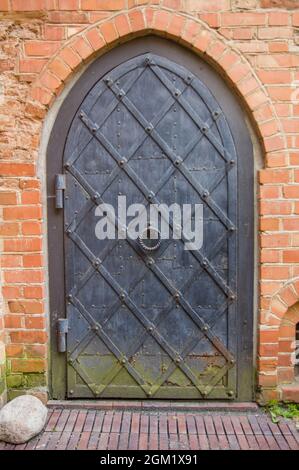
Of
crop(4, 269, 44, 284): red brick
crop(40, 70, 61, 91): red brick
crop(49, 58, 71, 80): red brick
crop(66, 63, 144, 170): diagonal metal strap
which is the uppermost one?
crop(49, 58, 71, 80): red brick

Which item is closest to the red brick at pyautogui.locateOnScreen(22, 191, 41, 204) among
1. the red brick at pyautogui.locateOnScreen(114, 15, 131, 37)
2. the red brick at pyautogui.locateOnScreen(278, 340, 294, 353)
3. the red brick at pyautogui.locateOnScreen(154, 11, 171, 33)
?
the red brick at pyautogui.locateOnScreen(114, 15, 131, 37)

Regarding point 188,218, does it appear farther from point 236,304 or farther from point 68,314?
point 68,314

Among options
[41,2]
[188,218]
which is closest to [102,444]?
[188,218]

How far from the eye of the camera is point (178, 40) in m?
3.27

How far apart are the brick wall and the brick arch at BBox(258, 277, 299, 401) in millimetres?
11

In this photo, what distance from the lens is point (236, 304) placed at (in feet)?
11.3

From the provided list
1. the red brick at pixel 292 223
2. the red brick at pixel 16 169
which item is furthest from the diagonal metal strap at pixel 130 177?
the red brick at pixel 292 223

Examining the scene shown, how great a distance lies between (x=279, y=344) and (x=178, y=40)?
2.37 metres

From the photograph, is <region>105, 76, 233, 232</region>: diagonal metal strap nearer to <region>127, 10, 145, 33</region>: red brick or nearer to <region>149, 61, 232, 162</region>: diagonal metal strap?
<region>149, 61, 232, 162</region>: diagonal metal strap

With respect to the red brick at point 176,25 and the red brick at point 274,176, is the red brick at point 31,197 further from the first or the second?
the red brick at point 274,176

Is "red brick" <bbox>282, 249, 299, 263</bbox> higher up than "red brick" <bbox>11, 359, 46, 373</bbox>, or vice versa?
A: "red brick" <bbox>282, 249, 299, 263</bbox>

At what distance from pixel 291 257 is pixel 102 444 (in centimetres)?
185

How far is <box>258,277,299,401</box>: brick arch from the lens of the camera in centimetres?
335

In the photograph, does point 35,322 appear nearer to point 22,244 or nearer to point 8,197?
point 22,244
